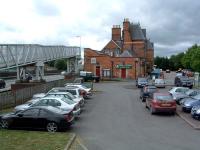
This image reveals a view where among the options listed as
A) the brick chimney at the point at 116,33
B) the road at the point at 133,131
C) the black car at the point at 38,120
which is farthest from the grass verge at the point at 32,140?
the brick chimney at the point at 116,33

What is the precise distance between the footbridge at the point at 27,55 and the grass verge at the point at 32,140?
62.0ft

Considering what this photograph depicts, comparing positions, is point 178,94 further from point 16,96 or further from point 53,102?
point 53,102

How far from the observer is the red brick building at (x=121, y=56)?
79.2m

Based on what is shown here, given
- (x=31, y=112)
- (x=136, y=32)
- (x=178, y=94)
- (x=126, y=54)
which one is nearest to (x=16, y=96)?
(x=31, y=112)

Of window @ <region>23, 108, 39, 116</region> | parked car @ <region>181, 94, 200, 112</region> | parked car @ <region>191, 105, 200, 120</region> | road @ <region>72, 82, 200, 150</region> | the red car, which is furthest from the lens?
parked car @ <region>181, 94, 200, 112</region>

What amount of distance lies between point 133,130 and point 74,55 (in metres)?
55.5

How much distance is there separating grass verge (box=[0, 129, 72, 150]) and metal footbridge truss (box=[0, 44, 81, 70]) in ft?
62.0

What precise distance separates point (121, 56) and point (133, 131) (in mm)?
59774

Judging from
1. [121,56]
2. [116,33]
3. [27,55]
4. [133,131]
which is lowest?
[133,131]

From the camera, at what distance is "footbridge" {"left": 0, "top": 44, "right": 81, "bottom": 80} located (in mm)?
37862

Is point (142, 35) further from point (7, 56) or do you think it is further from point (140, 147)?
point (140, 147)

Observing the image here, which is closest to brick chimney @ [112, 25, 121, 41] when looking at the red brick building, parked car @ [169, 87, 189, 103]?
the red brick building

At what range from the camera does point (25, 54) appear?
43938 millimetres

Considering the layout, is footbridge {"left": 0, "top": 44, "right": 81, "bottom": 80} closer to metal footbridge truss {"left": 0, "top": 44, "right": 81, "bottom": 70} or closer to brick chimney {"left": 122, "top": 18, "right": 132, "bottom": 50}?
metal footbridge truss {"left": 0, "top": 44, "right": 81, "bottom": 70}
